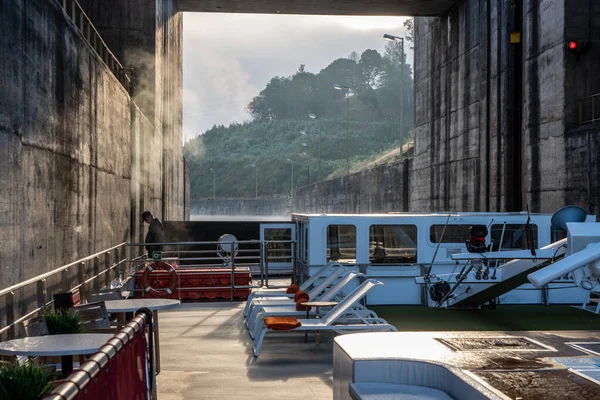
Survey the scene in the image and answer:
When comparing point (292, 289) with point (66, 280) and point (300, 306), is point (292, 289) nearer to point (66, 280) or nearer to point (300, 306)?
point (300, 306)

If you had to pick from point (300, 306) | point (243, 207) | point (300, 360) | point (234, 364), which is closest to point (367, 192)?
point (300, 306)

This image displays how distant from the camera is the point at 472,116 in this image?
32719 millimetres

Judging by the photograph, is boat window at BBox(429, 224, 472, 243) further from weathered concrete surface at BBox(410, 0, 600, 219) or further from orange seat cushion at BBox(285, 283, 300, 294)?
weathered concrete surface at BBox(410, 0, 600, 219)

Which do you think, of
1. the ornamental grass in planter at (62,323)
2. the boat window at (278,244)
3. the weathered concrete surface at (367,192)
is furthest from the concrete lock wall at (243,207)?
the ornamental grass in planter at (62,323)

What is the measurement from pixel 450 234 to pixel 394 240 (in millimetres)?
1309

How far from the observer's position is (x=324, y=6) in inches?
1406

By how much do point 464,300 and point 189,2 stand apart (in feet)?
83.7

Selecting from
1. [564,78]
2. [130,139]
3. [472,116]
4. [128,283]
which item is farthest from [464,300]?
[472,116]

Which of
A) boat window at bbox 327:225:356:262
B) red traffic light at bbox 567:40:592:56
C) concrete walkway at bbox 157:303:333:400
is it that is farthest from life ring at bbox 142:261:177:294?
red traffic light at bbox 567:40:592:56

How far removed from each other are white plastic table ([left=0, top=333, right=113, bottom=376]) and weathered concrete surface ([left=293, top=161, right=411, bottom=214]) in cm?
3821

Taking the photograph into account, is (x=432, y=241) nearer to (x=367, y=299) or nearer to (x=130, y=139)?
(x=367, y=299)

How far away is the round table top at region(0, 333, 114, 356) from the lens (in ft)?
19.5

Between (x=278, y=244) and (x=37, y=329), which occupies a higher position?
(x=278, y=244)

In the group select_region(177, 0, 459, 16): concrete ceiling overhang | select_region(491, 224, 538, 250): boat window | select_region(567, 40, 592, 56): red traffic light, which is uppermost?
select_region(177, 0, 459, 16): concrete ceiling overhang
